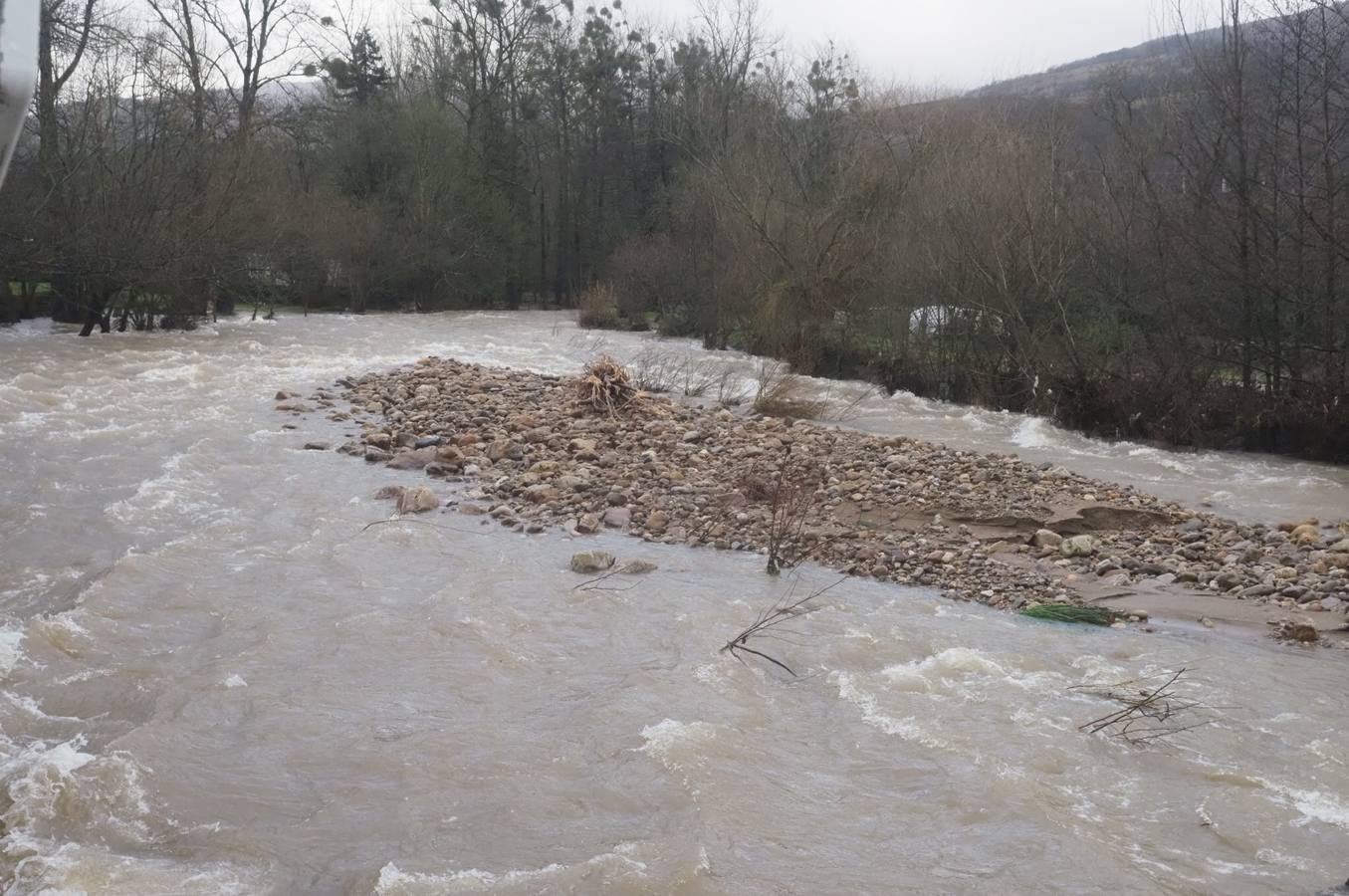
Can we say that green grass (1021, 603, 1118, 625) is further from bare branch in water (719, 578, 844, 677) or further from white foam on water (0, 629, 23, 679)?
white foam on water (0, 629, 23, 679)

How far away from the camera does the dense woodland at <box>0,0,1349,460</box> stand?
13797 millimetres

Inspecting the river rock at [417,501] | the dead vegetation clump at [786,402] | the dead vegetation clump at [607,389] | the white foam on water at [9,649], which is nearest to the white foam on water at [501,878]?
the white foam on water at [9,649]

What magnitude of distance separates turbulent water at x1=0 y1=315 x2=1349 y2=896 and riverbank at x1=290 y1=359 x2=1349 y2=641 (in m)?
0.57

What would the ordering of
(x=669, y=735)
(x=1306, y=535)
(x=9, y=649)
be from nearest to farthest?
(x=669, y=735), (x=9, y=649), (x=1306, y=535)

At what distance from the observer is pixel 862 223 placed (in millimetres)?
21078

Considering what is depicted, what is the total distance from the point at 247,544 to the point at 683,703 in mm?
4135

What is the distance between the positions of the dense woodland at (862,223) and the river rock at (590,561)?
8.76 metres

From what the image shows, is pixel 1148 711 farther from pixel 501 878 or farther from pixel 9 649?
pixel 9 649

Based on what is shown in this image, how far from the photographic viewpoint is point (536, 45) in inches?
1656

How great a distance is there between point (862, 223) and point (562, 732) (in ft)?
56.4

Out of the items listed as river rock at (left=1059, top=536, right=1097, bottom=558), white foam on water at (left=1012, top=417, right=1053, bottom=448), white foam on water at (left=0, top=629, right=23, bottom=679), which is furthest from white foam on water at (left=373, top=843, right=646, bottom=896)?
white foam on water at (left=1012, top=417, right=1053, bottom=448)

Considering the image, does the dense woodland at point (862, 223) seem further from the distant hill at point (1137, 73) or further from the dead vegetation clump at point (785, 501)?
the dead vegetation clump at point (785, 501)

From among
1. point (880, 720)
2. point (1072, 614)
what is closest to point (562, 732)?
point (880, 720)

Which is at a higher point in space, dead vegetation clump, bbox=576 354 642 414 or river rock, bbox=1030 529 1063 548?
dead vegetation clump, bbox=576 354 642 414
